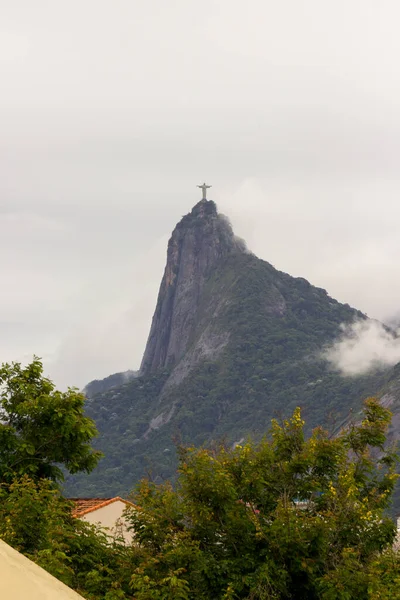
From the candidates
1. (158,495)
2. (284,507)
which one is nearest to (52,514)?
(158,495)

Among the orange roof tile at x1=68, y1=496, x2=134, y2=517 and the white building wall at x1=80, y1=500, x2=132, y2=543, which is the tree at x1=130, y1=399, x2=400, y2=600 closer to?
the orange roof tile at x1=68, y1=496, x2=134, y2=517

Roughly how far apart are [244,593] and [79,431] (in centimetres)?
740

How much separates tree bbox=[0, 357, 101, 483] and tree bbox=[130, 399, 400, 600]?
266 centimetres

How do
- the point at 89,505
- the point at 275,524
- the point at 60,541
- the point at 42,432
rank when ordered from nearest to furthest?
the point at 60,541
the point at 275,524
the point at 42,432
the point at 89,505

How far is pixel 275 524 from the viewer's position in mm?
18844

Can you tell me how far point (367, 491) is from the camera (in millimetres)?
22625

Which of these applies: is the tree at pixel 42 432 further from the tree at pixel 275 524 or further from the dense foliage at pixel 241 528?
the tree at pixel 275 524

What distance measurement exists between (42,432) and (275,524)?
26.3 ft

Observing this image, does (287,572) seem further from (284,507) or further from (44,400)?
(44,400)

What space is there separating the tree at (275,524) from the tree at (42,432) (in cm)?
266

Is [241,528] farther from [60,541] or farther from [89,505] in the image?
[89,505]

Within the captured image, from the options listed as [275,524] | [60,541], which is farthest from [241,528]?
[60,541]

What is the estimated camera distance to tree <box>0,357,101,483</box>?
2322cm

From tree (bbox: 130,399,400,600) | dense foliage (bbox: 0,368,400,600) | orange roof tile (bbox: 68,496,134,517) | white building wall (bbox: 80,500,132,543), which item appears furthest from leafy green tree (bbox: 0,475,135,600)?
white building wall (bbox: 80,500,132,543)
